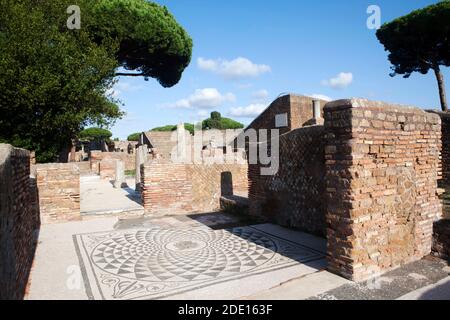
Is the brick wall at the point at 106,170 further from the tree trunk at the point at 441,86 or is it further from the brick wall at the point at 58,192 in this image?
the tree trunk at the point at 441,86

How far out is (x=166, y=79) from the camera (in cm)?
2053

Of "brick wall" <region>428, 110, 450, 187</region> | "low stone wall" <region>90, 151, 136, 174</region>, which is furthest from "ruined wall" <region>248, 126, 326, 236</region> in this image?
"low stone wall" <region>90, 151, 136, 174</region>

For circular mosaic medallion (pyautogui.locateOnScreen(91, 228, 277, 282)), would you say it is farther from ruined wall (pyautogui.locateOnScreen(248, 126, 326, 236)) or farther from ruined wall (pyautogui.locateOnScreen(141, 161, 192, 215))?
ruined wall (pyautogui.locateOnScreen(141, 161, 192, 215))

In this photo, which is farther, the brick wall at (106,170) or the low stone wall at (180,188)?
the brick wall at (106,170)

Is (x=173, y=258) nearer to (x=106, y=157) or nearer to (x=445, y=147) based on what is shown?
(x=445, y=147)

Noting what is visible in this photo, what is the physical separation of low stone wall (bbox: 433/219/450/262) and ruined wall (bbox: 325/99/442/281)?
271 mm

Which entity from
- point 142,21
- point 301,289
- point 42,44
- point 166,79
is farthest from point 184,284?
point 166,79

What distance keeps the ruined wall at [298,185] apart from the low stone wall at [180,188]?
2526 mm

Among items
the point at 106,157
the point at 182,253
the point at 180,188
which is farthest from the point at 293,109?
the point at 106,157

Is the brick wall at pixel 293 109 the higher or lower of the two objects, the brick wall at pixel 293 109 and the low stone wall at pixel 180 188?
the higher

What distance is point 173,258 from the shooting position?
4973 millimetres

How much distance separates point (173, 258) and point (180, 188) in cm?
412

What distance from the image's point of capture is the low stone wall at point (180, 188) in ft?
28.4

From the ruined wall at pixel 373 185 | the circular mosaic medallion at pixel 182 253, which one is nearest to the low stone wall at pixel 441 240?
the ruined wall at pixel 373 185
